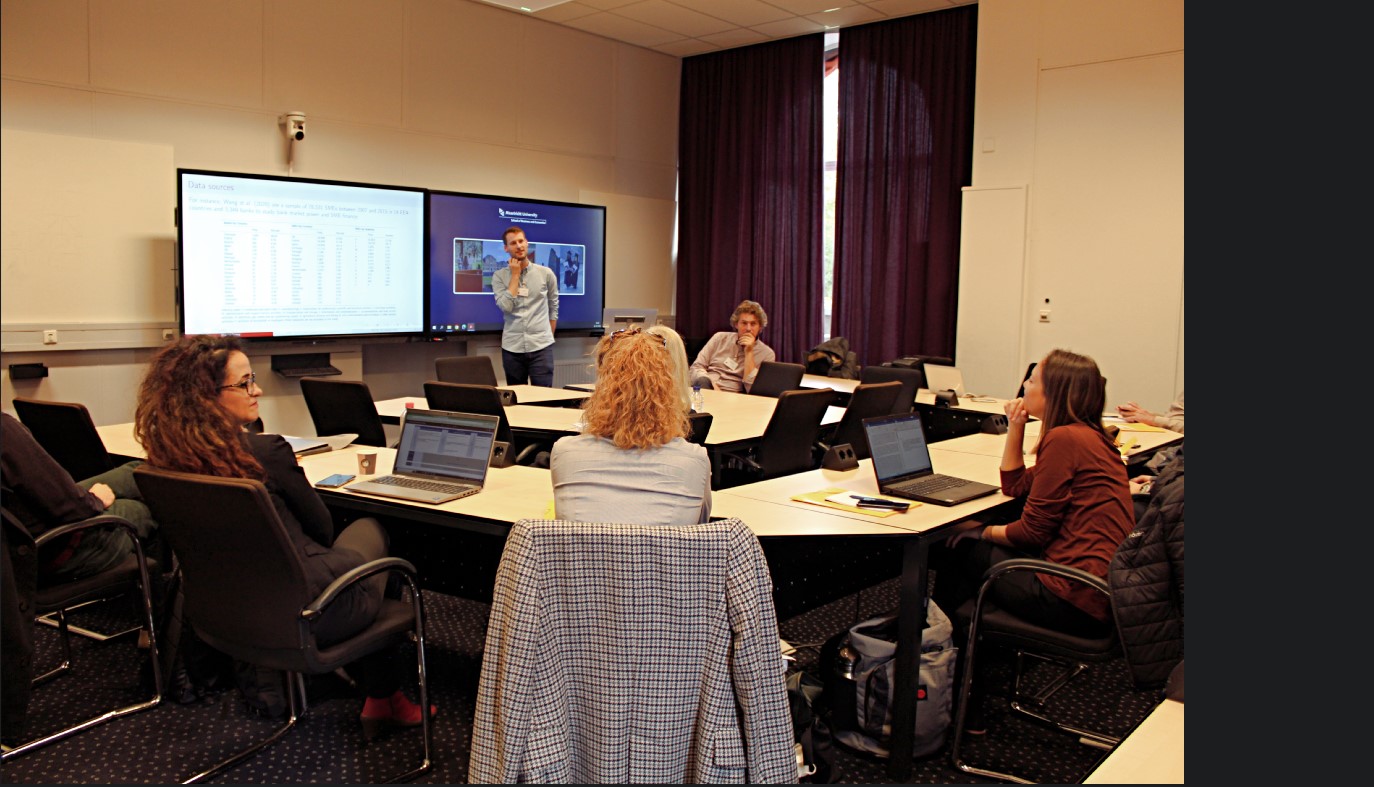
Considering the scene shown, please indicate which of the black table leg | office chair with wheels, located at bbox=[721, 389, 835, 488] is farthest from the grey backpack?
office chair with wheels, located at bbox=[721, 389, 835, 488]

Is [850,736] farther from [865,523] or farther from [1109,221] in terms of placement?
[1109,221]

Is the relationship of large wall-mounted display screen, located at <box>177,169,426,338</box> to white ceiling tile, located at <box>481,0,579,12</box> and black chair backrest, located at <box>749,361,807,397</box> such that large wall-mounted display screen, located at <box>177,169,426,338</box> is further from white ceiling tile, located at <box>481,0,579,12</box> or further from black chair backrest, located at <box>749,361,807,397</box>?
black chair backrest, located at <box>749,361,807,397</box>

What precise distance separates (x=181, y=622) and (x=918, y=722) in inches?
89.3

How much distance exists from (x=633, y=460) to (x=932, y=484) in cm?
129

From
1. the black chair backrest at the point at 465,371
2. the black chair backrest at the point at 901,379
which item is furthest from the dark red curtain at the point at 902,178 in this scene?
the black chair backrest at the point at 465,371

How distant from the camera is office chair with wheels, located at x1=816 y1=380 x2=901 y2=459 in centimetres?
476

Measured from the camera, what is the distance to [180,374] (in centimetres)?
260

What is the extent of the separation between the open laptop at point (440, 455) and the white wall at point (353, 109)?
304 centimetres

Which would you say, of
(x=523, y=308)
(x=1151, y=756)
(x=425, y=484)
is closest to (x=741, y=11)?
(x=523, y=308)

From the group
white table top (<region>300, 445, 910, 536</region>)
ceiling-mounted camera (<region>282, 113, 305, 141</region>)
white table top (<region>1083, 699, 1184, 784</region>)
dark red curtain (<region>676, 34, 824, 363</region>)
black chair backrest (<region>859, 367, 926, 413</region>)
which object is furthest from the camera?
dark red curtain (<region>676, 34, 824, 363</region>)

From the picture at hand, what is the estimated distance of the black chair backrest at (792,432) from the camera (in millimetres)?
4441

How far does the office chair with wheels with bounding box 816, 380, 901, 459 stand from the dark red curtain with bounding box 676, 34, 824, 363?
4118 millimetres

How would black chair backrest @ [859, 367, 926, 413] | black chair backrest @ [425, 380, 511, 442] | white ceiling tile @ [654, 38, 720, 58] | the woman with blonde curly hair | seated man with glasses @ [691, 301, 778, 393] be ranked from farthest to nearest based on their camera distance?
white ceiling tile @ [654, 38, 720, 58] < seated man with glasses @ [691, 301, 778, 393] < black chair backrest @ [859, 367, 926, 413] < black chair backrest @ [425, 380, 511, 442] < the woman with blonde curly hair

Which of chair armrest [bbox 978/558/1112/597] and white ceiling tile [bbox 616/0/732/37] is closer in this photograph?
chair armrest [bbox 978/558/1112/597]
